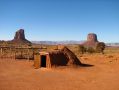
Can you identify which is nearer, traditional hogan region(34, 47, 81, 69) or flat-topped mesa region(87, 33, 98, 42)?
traditional hogan region(34, 47, 81, 69)

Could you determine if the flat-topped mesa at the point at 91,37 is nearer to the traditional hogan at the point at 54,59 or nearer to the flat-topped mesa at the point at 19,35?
the flat-topped mesa at the point at 19,35

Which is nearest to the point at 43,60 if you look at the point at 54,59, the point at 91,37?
the point at 54,59

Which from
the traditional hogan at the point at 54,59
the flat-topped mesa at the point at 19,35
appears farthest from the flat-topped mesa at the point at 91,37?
the traditional hogan at the point at 54,59

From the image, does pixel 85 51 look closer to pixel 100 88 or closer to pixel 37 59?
pixel 37 59

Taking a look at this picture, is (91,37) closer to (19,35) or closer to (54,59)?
(19,35)

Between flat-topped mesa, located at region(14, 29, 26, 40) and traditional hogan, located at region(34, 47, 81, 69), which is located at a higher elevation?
flat-topped mesa, located at region(14, 29, 26, 40)

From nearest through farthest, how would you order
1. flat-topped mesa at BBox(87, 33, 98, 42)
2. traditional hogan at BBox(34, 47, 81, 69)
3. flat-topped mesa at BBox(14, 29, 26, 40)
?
1. traditional hogan at BBox(34, 47, 81, 69)
2. flat-topped mesa at BBox(14, 29, 26, 40)
3. flat-topped mesa at BBox(87, 33, 98, 42)

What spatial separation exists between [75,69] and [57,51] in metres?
3.14

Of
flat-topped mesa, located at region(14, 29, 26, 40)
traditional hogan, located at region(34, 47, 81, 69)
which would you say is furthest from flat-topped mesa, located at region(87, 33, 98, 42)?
traditional hogan, located at region(34, 47, 81, 69)

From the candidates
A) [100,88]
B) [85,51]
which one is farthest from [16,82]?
[85,51]

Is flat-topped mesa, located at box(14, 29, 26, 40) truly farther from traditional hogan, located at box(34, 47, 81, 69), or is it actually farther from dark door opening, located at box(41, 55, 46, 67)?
traditional hogan, located at box(34, 47, 81, 69)

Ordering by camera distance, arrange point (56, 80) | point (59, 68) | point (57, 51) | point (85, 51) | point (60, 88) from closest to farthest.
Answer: point (60, 88)
point (56, 80)
point (59, 68)
point (57, 51)
point (85, 51)

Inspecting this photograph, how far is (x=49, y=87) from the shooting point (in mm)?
16312

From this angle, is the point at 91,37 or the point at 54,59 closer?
the point at 54,59
